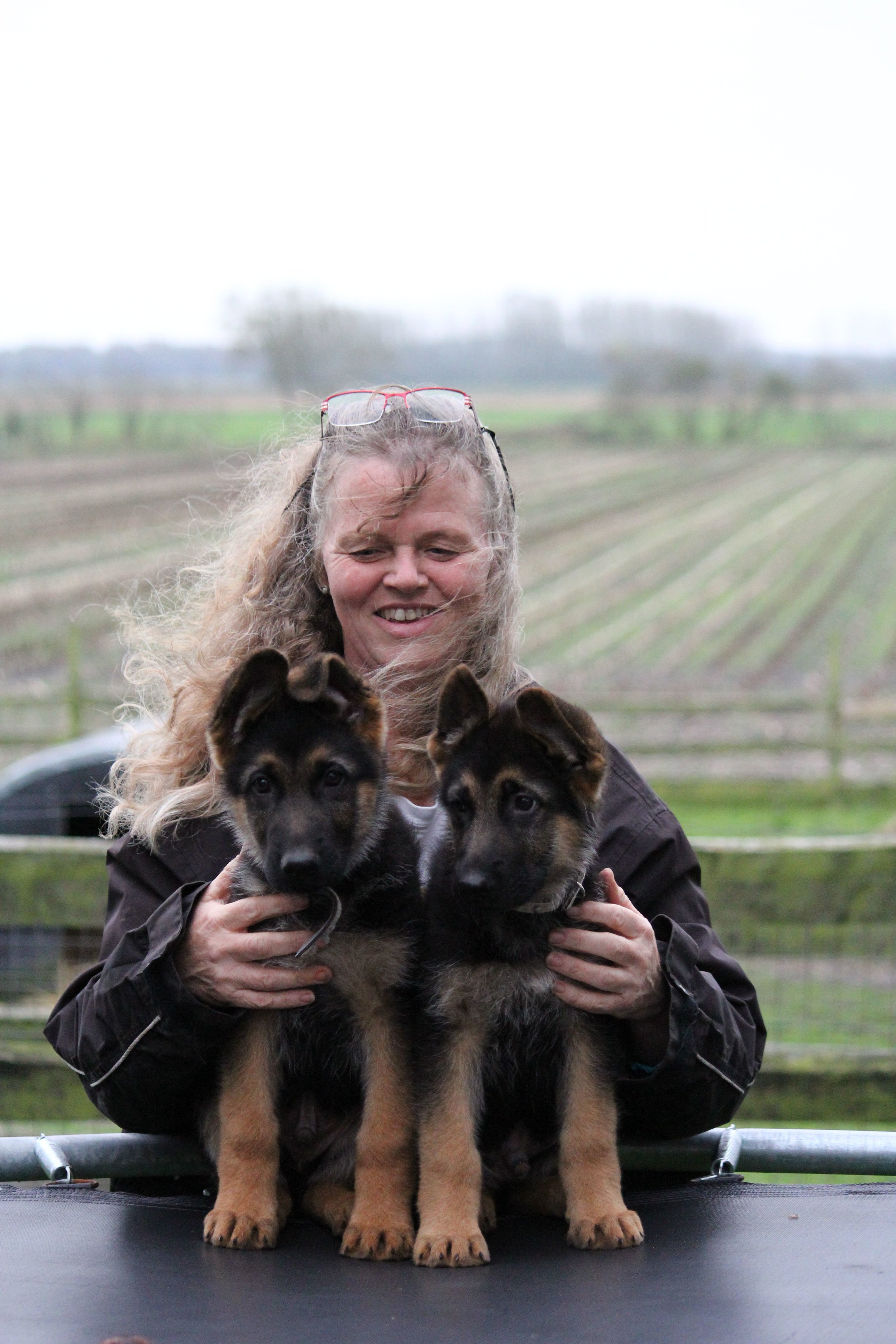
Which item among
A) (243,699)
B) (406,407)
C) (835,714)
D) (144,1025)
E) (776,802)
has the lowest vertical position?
(776,802)

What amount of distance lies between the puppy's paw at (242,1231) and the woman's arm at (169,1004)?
296 mm

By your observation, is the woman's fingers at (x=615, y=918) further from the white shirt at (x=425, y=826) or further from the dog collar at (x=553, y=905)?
the white shirt at (x=425, y=826)

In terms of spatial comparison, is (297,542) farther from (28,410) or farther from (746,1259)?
(28,410)

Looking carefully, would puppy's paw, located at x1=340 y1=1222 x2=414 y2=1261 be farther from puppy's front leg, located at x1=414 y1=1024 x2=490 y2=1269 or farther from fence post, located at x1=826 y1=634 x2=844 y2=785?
fence post, located at x1=826 y1=634 x2=844 y2=785

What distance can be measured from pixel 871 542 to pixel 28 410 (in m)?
19.3

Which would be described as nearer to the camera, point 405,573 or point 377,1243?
point 377,1243

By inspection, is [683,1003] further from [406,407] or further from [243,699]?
[406,407]

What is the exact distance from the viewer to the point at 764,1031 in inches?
125

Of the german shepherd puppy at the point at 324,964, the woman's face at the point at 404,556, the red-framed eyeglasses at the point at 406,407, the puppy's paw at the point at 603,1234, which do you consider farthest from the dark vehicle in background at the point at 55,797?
the puppy's paw at the point at 603,1234

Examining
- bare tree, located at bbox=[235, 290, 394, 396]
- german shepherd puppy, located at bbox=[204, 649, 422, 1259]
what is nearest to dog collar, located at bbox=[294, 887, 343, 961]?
german shepherd puppy, located at bbox=[204, 649, 422, 1259]

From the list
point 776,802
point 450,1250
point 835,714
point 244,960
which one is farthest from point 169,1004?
point 835,714

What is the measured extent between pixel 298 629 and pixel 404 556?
39 centimetres

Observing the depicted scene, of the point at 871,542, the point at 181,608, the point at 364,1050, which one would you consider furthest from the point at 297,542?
the point at 871,542

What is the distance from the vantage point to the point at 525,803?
2.88 m
